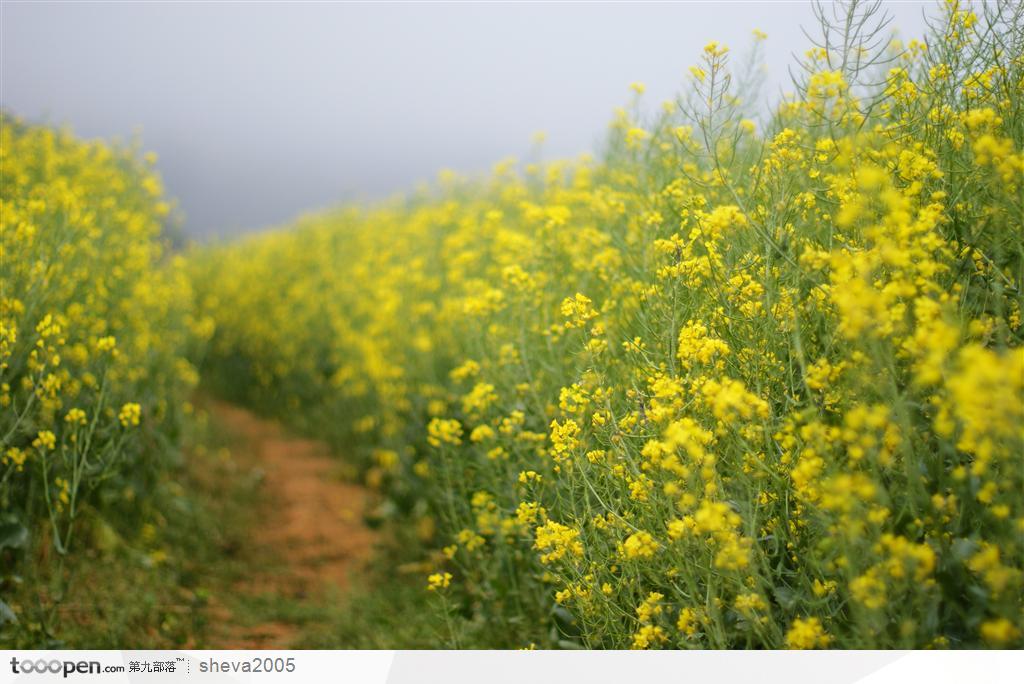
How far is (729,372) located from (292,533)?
357 cm

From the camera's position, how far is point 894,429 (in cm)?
156

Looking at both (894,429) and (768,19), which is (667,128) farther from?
(894,429)

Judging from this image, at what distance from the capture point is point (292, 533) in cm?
481

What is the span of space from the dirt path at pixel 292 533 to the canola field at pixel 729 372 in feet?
1.86

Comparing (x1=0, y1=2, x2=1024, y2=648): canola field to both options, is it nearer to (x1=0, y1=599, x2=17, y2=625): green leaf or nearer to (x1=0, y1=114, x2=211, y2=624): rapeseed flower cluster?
(x1=0, y1=114, x2=211, y2=624): rapeseed flower cluster

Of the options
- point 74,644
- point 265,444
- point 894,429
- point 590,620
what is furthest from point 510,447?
point 265,444
